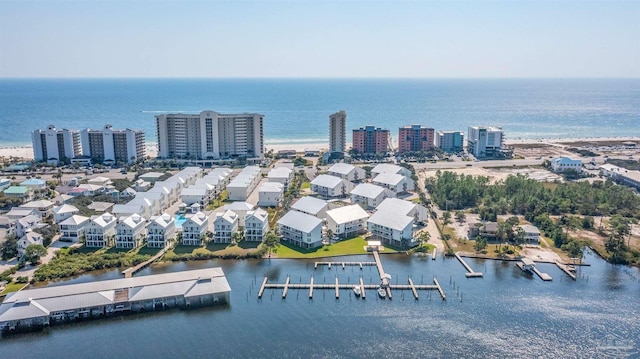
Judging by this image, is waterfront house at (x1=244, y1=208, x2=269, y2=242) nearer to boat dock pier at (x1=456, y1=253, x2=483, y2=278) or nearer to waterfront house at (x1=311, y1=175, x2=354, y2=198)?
waterfront house at (x1=311, y1=175, x2=354, y2=198)

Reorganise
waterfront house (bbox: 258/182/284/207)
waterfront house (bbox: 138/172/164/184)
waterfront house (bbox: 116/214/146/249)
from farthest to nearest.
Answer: waterfront house (bbox: 138/172/164/184)
waterfront house (bbox: 258/182/284/207)
waterfront house (bbox: 116/214/146/249)

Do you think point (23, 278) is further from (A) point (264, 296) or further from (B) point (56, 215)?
(A) point (264, 296)

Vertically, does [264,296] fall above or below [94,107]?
below

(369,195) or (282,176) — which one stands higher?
(282,176)

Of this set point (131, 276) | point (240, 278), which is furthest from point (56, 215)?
point (240, 278)

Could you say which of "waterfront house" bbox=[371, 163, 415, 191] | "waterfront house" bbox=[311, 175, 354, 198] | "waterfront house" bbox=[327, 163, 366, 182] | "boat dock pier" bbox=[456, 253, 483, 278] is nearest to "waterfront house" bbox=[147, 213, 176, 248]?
"waterfront house" bbox=[311, 175, 354, 198]

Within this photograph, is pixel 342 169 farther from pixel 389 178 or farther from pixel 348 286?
pixel 348 286

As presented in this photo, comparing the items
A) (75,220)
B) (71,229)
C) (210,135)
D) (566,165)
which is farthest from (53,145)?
(566,165)
